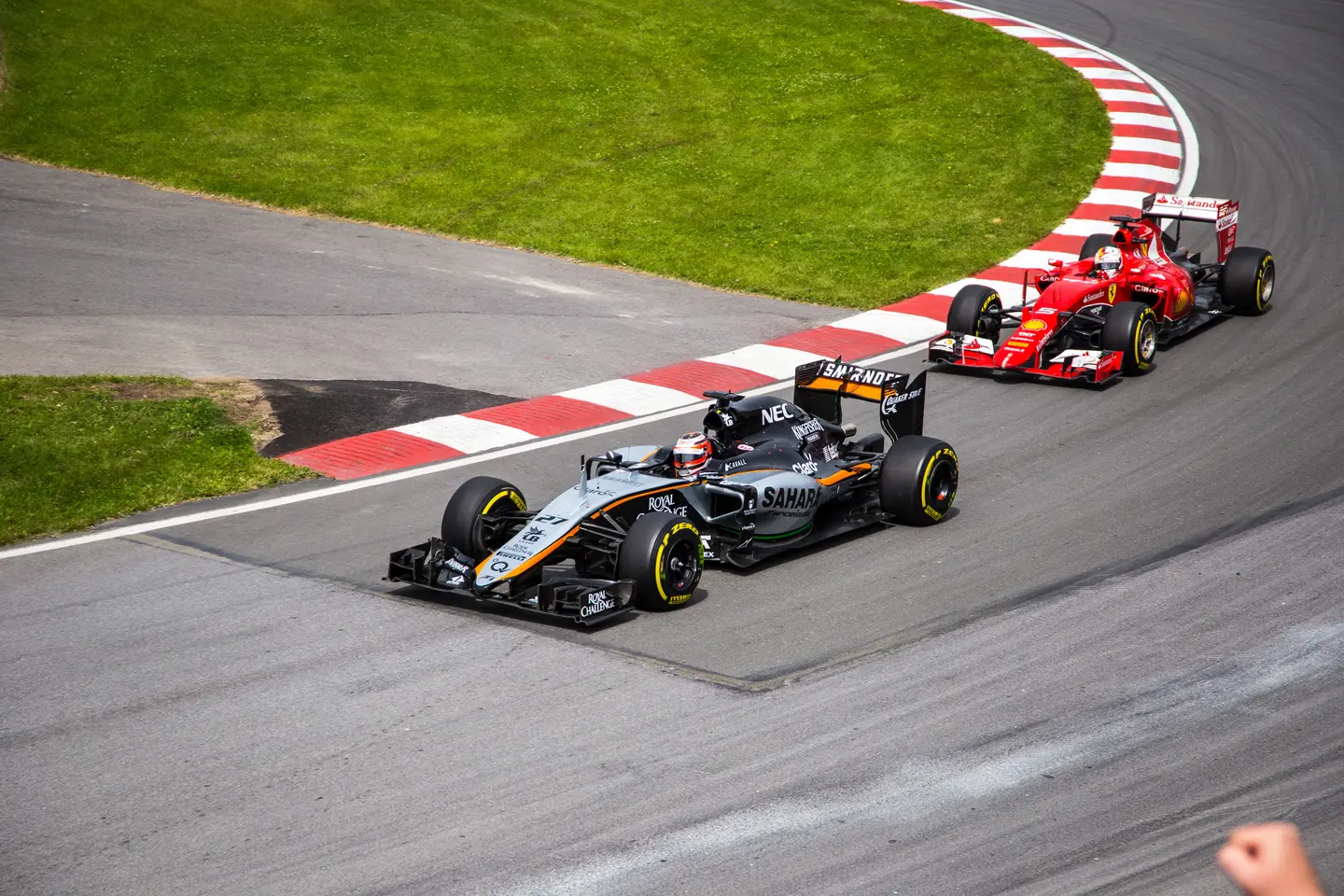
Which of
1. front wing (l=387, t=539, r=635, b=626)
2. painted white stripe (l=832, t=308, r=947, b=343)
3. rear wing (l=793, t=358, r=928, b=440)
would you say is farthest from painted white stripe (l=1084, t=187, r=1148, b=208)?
front wing (l=387, t=539, r=635, b=626)

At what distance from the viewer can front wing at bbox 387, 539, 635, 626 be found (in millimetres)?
9016

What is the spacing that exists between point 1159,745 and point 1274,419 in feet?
22.9

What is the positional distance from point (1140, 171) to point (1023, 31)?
818 centimetres

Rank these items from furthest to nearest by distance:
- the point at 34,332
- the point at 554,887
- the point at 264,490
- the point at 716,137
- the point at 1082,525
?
the point at 716,137 → the point at 34,332 → the point at 264,490 → the point at 1082,525 → the point at 554,887

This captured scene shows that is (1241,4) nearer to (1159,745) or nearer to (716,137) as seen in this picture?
(716,137)

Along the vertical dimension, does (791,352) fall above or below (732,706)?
above

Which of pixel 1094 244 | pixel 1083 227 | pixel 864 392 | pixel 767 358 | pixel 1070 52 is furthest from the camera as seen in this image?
pixel 1070 52

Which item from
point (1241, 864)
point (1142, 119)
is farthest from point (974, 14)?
point (1241, 864)

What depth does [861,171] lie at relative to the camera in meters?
22.8

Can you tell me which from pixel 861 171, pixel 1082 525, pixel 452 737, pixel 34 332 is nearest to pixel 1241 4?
pixel 861 171

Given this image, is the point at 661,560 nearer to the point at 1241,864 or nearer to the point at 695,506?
the point at 695,506

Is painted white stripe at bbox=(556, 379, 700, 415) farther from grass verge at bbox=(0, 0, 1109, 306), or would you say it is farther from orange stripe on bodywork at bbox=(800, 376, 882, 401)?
grass verge at bbox=(0, 0, 1109, 306)

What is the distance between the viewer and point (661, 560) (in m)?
9.27

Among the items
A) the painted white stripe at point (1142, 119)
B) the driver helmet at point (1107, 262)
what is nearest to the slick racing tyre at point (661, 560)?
the driver helmet at point (1107, 262)
